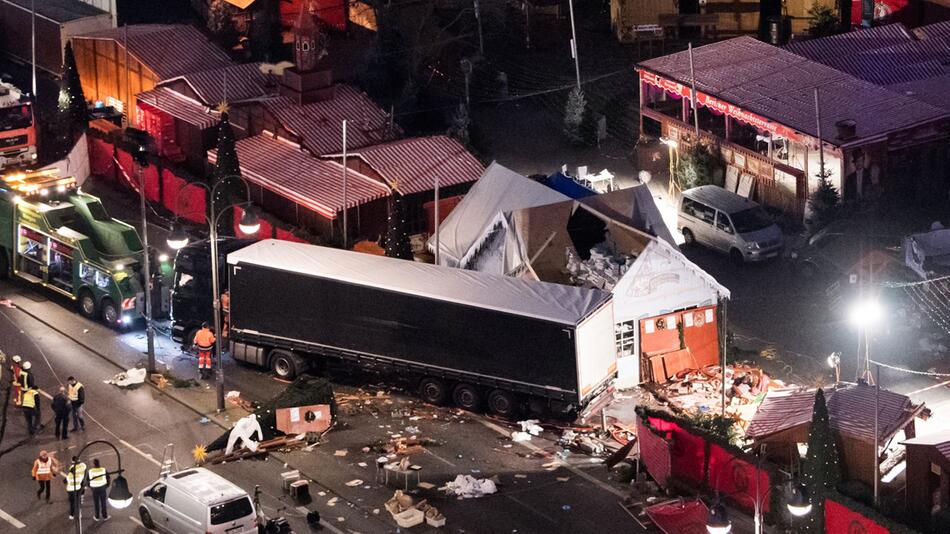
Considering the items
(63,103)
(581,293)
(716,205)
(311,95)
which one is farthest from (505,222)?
(63,103)

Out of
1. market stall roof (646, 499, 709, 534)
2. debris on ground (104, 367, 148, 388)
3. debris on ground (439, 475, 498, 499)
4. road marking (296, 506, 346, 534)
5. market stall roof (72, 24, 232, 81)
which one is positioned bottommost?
road marking (296, 506, 346, 534)

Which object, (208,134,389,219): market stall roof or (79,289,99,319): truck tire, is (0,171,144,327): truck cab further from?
(208,134,389,219): market stall roof

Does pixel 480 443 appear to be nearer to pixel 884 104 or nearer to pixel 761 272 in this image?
pixel 761 272

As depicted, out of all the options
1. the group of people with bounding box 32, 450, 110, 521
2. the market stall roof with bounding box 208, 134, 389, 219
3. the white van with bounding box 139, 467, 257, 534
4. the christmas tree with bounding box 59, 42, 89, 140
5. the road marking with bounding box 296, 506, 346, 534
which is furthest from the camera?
the christmas tree with bounding box 59, 42, 89, 140

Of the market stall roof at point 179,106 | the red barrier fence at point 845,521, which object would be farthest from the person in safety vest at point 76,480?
the market stall roof at point 179,106

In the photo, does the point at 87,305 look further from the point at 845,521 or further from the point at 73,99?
the point at 845,521

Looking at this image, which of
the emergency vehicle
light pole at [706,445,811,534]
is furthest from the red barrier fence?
the emergency vehicle

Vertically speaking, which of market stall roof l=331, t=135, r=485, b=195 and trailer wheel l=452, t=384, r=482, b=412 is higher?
market stall roof l=331, t=135, r=485, b=195

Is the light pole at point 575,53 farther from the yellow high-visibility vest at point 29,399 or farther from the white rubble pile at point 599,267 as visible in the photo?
the yellow high-visibility vest at point 29,399
